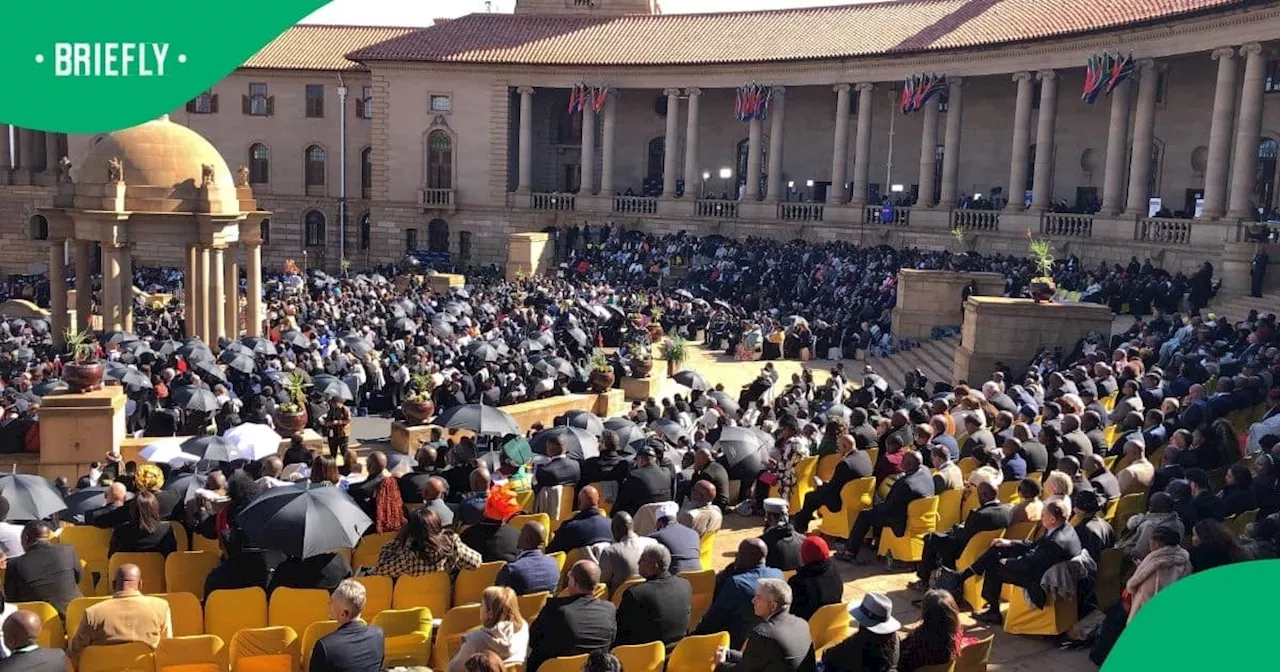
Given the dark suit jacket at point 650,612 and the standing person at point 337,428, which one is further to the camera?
the standing person at point 337,428

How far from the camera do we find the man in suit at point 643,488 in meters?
14.0

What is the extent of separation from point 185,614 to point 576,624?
10.7ft

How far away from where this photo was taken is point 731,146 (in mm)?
64562

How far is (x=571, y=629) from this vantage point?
953 cm

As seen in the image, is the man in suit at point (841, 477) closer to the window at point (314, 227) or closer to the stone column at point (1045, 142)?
the stone column at point (1045, 142)

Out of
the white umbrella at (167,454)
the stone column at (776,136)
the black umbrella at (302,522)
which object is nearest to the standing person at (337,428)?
the white umbrella at (167,454)

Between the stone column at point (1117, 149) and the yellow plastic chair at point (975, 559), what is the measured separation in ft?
111

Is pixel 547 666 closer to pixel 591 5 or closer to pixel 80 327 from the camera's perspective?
pixel 80 327

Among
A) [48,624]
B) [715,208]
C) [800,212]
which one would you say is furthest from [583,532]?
[715,208]

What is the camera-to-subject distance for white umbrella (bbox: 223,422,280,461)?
1630 cm

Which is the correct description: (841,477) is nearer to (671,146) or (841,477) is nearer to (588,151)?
(671,146)

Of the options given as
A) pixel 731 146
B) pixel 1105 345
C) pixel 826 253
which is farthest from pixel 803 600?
pixel 731 146

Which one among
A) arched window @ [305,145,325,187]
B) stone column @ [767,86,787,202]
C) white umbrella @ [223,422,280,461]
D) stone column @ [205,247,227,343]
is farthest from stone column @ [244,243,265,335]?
arched window @ [305,145,325,187]

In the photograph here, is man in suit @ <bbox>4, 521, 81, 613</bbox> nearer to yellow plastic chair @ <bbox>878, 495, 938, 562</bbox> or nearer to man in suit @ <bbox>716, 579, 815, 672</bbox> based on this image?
man in suit @ <bbox>716, 579, 815, 672</bbox>
